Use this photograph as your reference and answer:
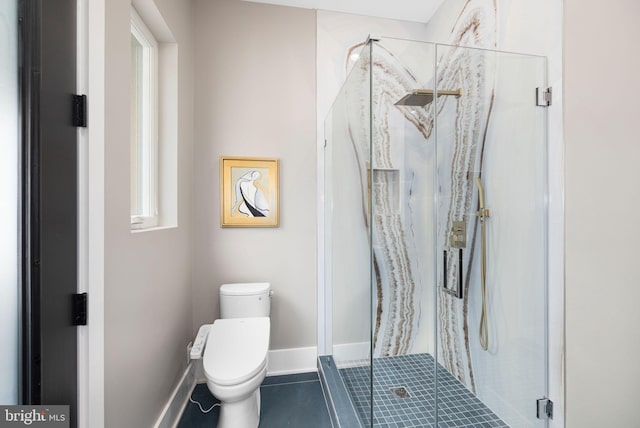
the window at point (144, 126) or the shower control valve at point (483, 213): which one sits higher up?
the window at point (144, 126)

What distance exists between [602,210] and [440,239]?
71 cm

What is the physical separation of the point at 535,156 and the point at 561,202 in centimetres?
26

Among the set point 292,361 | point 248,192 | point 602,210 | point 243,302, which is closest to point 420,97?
point 602,210

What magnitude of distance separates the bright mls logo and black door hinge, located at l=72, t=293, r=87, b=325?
24 centimetres

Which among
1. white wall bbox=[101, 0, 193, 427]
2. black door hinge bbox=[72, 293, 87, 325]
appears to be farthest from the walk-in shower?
black door hinge bbox=[72, 293, 87, 325]

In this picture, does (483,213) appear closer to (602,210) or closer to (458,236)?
(458,236)

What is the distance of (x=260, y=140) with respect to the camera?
222 centimetres

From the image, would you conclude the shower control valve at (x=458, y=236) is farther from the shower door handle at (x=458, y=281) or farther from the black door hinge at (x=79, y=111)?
the black door hinge at (x=79, y=111)

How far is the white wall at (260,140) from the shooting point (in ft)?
7.06

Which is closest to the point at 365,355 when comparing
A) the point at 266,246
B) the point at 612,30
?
the point at 266,246

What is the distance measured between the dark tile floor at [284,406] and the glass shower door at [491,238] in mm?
752

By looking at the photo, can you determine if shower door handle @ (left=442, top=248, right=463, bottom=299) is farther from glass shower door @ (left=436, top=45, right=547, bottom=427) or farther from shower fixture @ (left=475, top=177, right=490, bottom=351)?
shower fixture @ (left=475, top=177, right=490, bottom=351)

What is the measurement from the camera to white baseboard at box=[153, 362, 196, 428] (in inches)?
60.9

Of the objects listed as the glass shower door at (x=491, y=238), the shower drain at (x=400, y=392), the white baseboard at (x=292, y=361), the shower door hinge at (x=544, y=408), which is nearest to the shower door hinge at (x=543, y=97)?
the glass shower door at (x=491, y=238)
